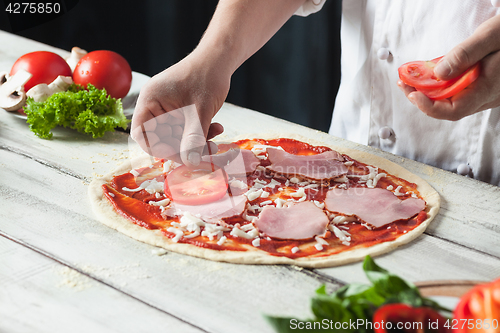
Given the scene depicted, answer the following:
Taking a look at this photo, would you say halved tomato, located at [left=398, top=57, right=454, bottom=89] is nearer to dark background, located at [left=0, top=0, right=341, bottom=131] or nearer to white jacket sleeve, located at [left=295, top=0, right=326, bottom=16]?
white jacket sleeve, located at [left=295, top=0, right=326, bottom=16]

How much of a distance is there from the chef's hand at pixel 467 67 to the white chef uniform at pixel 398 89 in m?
0.36

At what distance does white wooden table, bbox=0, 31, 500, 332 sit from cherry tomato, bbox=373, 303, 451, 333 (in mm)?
407

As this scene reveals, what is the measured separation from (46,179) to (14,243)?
42 cm

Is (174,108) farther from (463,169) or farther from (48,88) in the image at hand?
(463,169)

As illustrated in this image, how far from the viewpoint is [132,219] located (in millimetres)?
1547

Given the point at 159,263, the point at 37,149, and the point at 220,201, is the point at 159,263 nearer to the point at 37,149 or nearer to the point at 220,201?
the point at 220,201

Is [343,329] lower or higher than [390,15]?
lower

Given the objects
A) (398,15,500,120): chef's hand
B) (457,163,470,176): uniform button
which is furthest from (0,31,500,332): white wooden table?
(398,15,500,120): chef's hand

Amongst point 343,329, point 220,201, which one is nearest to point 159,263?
point 220,201

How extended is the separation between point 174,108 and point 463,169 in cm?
121

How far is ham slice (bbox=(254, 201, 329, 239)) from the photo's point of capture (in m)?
1.50

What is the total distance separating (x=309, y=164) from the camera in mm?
1856

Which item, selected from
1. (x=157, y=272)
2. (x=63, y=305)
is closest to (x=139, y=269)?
(x=157, y=272)

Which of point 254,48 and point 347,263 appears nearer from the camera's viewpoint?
point 347,263
